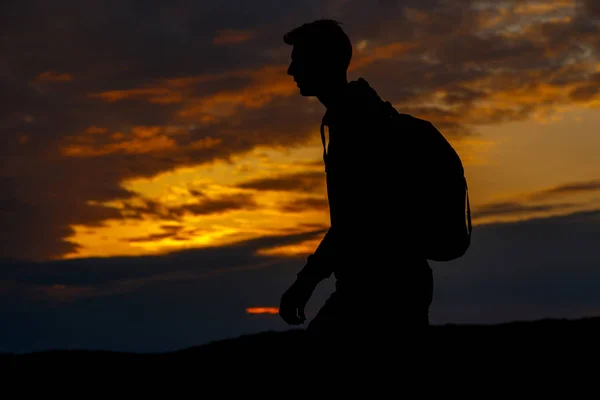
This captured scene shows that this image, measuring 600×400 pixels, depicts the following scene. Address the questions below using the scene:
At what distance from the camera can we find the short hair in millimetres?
5211

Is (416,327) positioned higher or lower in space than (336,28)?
lower

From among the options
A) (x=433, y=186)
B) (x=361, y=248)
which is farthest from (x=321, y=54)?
(x=361, y=248)

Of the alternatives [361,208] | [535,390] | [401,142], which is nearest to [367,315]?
[361,208]

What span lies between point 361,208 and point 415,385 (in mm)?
1044

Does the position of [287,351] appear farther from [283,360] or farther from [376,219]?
[376,219]

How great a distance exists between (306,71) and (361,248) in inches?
43.5

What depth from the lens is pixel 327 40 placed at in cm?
521

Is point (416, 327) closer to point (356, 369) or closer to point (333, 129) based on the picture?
point (356, 369)

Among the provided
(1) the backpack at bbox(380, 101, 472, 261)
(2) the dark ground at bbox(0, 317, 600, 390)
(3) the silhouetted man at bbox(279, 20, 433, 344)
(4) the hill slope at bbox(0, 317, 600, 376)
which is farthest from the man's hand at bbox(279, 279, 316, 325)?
(4) the hill slope at bbox(0, 317, 600, 376)

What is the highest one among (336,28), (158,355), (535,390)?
(336,28)

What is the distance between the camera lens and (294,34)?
5316 mm

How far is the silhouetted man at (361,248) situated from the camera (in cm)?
501

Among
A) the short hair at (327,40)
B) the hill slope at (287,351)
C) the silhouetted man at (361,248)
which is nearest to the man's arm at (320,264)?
the silhouetted man at (361,248)

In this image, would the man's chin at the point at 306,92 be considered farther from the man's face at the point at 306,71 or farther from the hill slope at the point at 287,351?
the hill slope at the point at 287,351
